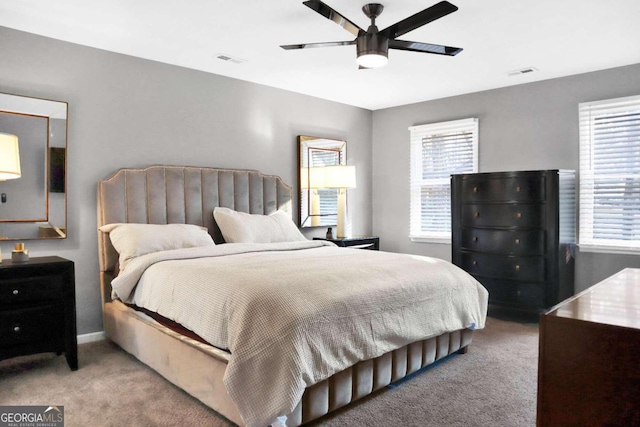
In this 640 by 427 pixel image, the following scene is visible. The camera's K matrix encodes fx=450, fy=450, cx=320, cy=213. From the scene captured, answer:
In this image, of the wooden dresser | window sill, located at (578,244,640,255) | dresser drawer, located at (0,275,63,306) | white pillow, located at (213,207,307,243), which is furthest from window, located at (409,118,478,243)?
the wooden dresser

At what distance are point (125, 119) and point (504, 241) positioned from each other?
3.55 metres

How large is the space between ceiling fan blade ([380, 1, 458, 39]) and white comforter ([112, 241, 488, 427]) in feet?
4.70

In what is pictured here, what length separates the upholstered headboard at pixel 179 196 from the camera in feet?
11.7

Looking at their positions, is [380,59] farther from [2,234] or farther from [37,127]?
[2,234]

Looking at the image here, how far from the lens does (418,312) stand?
2646 millimetres

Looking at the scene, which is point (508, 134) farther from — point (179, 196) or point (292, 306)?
point (292, 306)

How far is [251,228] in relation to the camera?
13.1ft

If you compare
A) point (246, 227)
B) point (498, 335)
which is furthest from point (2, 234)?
point (498, 335)

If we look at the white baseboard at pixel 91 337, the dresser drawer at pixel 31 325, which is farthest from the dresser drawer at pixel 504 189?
the dresser drawer at pixel 31 325

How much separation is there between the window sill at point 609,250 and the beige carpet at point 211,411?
1569 millimetres

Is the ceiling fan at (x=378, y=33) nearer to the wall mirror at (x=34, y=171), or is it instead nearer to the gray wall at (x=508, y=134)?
the wall mirror at (x=34, y=171)

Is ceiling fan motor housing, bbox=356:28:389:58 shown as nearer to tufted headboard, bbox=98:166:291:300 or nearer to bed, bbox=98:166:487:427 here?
bed, bbox=98:166:487:427

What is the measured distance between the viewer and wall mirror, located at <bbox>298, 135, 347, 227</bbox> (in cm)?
509

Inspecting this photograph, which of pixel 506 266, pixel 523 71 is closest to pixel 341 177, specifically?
pixel 506 266
